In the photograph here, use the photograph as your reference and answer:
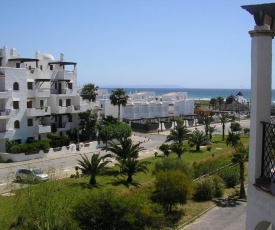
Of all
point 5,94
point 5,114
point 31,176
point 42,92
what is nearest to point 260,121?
point 31,176

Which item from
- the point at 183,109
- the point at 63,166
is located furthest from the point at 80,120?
the point at 183,109

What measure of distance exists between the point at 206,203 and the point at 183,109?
61.9 metres

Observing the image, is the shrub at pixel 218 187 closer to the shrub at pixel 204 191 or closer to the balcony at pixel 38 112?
the shrub at pixel 204 191

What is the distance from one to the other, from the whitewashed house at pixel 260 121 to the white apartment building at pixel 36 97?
1547 inches

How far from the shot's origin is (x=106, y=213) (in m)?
16.4

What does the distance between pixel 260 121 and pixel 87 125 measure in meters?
45.1

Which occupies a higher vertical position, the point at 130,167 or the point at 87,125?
the point at 87,125

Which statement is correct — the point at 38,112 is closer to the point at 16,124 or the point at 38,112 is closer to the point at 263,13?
the point at 16,124

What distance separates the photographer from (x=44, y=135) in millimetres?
47781

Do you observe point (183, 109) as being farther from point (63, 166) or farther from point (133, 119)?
point (63, 166)

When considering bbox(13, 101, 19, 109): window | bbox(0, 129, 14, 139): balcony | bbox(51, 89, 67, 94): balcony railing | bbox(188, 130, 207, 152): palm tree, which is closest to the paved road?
bbox(188, 130, 207, 152): palm tree

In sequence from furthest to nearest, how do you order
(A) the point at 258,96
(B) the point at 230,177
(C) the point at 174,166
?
(B) the point at 230,177 < (C) the point at 174,166 < (A) the point at 258,96

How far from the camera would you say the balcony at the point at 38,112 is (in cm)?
4566

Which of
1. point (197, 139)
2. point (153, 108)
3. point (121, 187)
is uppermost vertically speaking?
point (153, 108)
